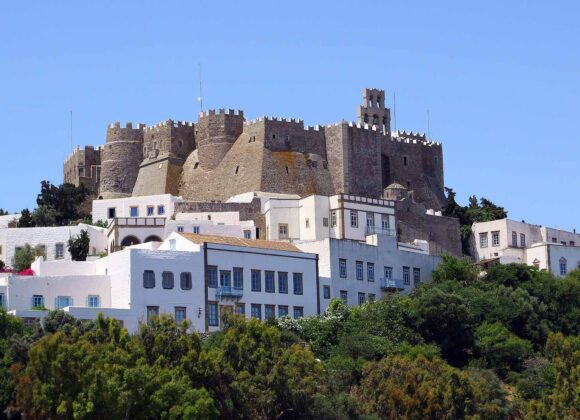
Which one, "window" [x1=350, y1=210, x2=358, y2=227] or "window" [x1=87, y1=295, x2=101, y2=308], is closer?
"window" [x1=87, y1=295, x2=101, y2=308]

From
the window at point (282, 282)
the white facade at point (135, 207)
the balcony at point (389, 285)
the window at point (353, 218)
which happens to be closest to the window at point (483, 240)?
the window at point (353, 218)

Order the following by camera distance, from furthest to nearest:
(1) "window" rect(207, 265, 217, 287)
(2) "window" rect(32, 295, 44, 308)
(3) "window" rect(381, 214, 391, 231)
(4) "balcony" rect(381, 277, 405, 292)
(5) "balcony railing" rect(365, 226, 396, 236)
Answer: (3) "window" rect(381, 214, 391, 231), (5) "balcony railing" rect(365, 226, 396, 236), (4) "balcony" rect(381, 277, 405, 292), (1) "window" rect(207, 265, 217, 287), (2) "window" rect(32, 295, 44, 308)

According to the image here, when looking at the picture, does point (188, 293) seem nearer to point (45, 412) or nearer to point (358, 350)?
point (358, 350)

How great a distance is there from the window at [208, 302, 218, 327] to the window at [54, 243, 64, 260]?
19.1 metres

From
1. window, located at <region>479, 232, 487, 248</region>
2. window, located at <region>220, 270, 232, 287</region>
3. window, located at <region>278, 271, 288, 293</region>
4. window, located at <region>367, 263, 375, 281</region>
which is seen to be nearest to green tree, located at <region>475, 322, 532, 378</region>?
window, located at <region>367, 263, 375, 281</region>

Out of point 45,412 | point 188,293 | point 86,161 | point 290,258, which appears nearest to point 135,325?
point 188,293

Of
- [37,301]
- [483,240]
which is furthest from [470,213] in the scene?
[37,301]

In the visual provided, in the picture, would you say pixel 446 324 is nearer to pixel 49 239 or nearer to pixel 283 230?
pixel 283 230

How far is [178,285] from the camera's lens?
65938 mm

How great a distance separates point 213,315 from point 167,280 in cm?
262

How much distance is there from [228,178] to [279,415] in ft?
125

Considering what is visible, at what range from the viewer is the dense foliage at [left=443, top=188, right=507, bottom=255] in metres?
91.6

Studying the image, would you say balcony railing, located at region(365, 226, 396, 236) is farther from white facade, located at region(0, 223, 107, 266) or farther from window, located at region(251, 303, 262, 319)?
window, located at region(251, 303, 262, 319)

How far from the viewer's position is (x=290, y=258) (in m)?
69.8
